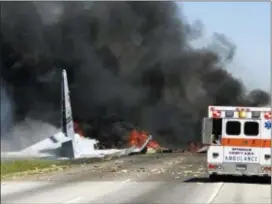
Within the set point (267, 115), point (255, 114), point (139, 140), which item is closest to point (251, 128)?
point (255, 114)

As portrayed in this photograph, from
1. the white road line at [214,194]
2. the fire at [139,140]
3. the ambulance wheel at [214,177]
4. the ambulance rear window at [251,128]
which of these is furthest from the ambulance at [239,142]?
the fire at [139,140]

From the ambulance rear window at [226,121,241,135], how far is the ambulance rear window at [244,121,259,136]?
0.82ft

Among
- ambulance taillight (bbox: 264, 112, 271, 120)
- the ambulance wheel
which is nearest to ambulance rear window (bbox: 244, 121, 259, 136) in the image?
ambulance taillight (bbox: 264, 112, 271, 120)

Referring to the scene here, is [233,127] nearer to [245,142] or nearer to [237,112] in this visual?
[237,112]

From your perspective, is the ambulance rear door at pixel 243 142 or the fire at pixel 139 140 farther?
the fire at pixel 139 140

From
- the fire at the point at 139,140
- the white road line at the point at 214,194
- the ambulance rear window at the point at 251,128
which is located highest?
the ambulance rear window at the point at 251,128

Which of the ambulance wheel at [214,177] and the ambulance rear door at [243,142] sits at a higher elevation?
the ambulance rear door at [243,142]

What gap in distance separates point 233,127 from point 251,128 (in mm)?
638

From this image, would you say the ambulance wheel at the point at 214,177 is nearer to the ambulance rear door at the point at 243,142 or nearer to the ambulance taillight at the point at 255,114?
the ambulance rear door at the point at 243,142

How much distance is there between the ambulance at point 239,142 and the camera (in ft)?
64.2

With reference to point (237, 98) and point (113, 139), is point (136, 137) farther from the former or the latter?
point (237, 98)

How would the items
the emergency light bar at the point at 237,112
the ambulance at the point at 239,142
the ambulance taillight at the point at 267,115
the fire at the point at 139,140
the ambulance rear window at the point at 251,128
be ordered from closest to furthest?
the ambulance taillight at the point at 267,115
the emergency light bar at the point at 237,112
the ambulance at the point at 239,142
the ambulance rear window at the point at 251,128
the fire at the point at 139,140

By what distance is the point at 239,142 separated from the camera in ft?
65.5

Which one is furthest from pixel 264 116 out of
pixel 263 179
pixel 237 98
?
pixel 237 98
